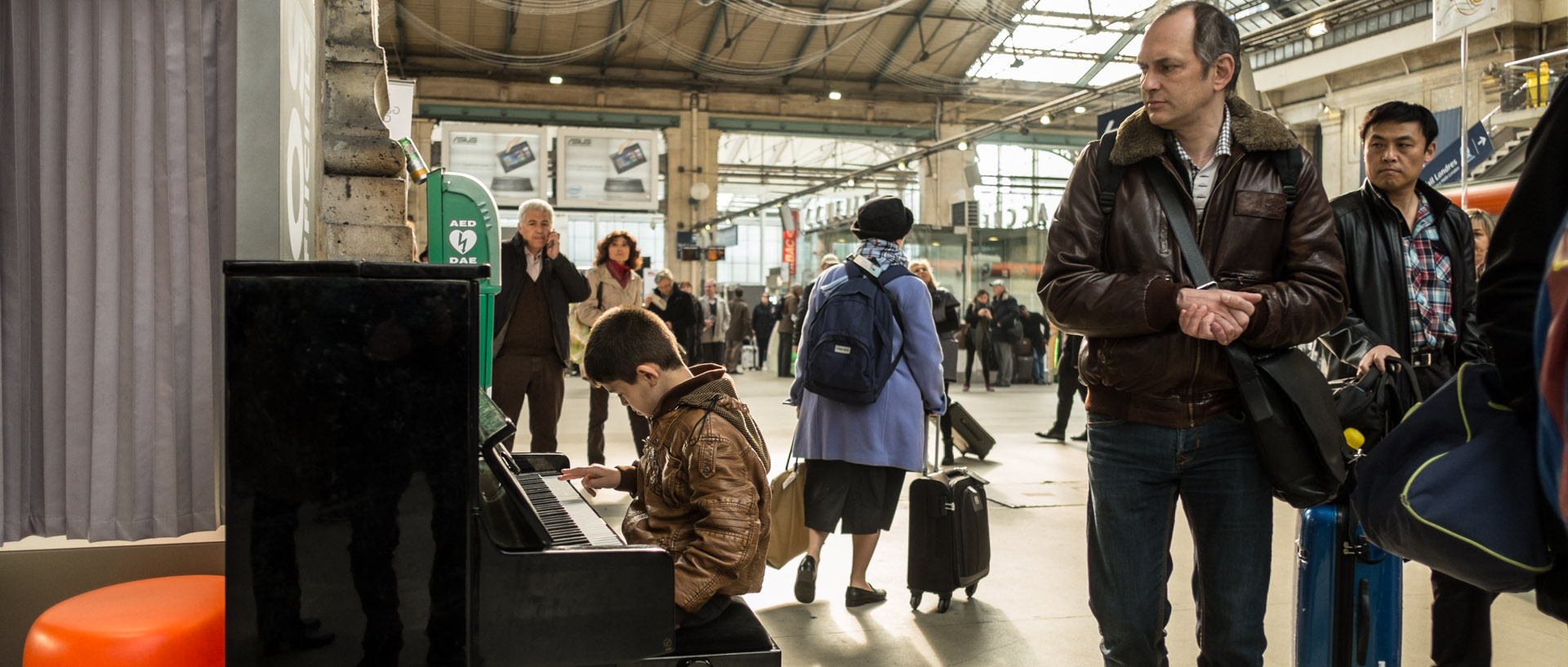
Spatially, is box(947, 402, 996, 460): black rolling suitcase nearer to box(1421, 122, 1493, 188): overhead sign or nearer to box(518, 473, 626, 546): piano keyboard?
box(518, 473, 626, 546): piano keyboard

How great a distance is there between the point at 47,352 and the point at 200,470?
39cm

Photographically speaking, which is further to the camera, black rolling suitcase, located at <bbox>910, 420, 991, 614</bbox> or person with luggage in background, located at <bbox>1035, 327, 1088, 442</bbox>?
person with luggage in background, located at <bbox>1035, 327, 1088, 442</bbox>

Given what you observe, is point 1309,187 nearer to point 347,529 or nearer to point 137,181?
point 347,529

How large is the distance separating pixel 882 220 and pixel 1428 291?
1988 millimetres

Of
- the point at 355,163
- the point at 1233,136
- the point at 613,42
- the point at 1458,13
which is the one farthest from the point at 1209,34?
the point at 613,42

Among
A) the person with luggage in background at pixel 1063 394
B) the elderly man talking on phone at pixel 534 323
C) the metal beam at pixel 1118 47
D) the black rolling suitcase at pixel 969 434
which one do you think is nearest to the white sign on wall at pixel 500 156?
the metal beam at pixel 1118 47

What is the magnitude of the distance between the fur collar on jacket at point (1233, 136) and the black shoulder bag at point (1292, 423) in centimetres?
31

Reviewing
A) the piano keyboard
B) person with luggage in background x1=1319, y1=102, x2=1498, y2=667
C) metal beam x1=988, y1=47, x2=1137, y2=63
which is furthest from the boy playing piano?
metal beam x1=988, y1=47, x2=1137, y2=63

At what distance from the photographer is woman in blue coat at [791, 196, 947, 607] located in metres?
4.27

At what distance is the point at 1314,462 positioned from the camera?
2.20m

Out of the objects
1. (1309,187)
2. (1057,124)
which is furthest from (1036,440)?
(1057,124)

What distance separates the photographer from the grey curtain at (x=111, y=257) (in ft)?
7.46

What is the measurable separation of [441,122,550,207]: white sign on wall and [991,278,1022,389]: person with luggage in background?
883 cm

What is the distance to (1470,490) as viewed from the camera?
1.38 meters
